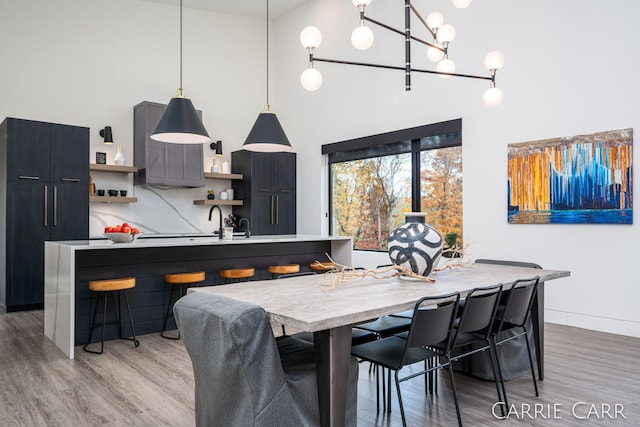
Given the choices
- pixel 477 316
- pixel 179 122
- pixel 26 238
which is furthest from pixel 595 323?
pixel 26 238

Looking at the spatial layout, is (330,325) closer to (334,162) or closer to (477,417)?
(477,417)

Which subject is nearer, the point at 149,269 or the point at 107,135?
the point at 149,269

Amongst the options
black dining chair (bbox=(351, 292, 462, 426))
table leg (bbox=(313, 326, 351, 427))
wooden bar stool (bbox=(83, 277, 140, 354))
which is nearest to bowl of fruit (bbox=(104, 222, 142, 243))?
wooden bar stool (bbox=(83, 277, 140, 354))

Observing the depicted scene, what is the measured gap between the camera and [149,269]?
14.4ft

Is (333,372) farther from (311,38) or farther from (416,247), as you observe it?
(311,38)

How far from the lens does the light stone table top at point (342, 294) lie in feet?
5.93

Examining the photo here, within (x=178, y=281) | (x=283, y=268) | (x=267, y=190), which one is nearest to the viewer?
(x=178, y=281)

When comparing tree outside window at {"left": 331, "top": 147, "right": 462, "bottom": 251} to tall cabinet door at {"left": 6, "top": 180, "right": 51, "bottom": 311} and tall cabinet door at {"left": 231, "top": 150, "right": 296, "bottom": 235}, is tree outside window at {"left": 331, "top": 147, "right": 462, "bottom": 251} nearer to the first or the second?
tall cabinet door at {"left": 231, "top": 150, "right": 296, "bottom": 235}

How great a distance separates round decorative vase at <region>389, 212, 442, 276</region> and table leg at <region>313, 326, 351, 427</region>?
0.98 m

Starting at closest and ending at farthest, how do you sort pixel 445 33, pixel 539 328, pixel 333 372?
pixel 333 372
pixel 539 328
pixel 445 33

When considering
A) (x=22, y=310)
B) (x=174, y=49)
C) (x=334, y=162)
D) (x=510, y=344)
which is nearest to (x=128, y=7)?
(x=174, y=49)

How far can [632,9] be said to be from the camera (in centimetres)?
424

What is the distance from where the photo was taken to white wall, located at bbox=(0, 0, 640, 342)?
4434 millimetres

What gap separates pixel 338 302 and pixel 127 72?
6118mm
